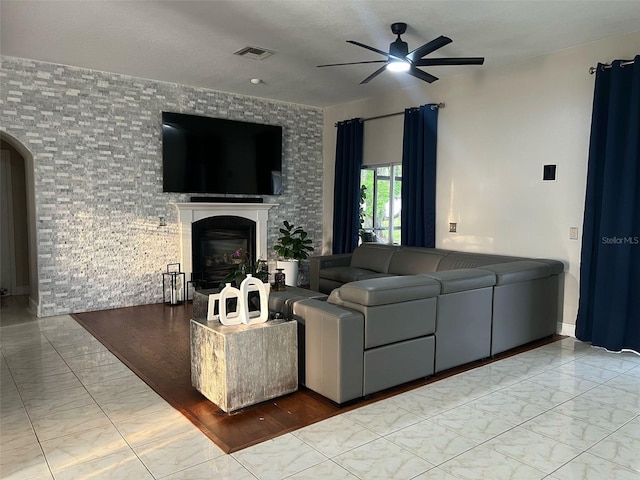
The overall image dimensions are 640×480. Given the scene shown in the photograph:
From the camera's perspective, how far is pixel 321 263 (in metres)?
6.25

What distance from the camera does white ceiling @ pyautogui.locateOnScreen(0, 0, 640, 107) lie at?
3623mm

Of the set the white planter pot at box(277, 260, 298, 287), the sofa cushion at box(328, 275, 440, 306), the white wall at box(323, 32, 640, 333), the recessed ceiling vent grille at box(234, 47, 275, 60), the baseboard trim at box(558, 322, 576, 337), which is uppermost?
the recessed ceiling vent grille at box(234, 47, 275, 60)

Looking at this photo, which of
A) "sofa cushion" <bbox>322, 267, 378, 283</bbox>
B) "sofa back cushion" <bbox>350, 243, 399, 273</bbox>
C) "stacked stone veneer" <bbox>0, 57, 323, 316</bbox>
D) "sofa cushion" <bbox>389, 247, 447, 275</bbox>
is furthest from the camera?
"sofa back cushion" <bbox>350, 243, 399, 273</bbox>

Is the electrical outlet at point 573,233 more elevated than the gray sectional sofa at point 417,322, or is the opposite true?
the electrical outlet at point 573,233

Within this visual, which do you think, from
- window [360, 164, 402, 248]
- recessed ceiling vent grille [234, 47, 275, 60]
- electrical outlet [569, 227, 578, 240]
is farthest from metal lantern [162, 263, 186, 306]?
electrical outlet [569, 227, 578, 240]

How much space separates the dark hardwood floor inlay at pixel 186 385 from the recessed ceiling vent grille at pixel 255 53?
290 centimetres

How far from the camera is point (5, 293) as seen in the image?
6.57 meters

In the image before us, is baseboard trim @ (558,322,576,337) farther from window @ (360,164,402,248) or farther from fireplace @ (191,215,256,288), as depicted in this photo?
fireplace @ (191,215,256,288)

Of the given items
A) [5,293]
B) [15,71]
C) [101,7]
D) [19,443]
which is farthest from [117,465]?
[5,293]

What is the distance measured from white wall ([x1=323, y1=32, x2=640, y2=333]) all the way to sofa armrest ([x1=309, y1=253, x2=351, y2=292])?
131cm

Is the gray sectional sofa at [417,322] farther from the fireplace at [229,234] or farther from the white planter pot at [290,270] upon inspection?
the white planter pot at [290,270]

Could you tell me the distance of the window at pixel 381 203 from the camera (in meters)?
6.65

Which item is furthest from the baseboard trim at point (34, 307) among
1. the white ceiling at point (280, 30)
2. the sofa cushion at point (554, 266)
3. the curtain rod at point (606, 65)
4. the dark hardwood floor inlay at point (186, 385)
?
the curtain rod at point (606, 65)

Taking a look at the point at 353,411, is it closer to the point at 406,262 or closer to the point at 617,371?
the point at 617,371
